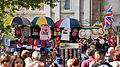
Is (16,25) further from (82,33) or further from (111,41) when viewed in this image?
(111,41)

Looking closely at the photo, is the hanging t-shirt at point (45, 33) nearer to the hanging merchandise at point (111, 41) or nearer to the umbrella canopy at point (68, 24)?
the umbrella canopy at point (68, 24)

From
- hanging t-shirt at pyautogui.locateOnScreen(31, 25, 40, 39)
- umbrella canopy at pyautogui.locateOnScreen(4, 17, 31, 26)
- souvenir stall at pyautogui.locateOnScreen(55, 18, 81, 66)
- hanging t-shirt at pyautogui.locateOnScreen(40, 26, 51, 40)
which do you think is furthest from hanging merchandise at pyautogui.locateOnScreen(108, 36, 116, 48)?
umbrella canopy at pyautogui.locateOnScreen(4, 17, 31, 26)

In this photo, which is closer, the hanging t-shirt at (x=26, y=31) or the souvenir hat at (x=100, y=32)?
the hanging t-shirt at (x=26, y=31)

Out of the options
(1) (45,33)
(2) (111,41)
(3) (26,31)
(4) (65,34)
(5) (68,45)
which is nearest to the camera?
(5) (68,45)

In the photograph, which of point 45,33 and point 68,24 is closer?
point 68,24

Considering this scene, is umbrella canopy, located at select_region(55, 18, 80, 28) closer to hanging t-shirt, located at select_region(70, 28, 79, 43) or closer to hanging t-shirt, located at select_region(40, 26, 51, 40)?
hanging t-shirt, located at select_region(70, 28, 79, 43)

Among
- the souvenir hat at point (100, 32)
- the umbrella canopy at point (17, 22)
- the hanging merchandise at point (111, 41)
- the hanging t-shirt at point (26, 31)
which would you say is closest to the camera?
the umbrella canopy at point (17, 22)

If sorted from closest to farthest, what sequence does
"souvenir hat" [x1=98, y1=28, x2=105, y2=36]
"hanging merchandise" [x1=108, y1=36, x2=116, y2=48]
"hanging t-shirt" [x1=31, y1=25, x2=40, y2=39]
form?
"hanging t-shirt" [x1=31, y1=25, x2=40, y2=39], "souvenir hat" [x1=98, y1=28, x2=105, y2=36], "hanging merchandise" [x1=108, y1=36, x2=116, y2=48]

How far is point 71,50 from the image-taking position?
13688 mm

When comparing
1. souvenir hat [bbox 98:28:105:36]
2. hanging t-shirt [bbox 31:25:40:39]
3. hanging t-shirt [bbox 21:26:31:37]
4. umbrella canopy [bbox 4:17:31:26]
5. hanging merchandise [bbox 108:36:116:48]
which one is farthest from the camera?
hanging merchandise [bbox 108:36:116:48]

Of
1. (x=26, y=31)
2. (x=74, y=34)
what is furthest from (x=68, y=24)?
(x=26, y=31)

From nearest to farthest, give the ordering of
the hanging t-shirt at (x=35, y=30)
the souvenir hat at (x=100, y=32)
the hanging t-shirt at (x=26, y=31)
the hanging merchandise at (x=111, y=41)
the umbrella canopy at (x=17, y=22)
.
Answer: the umbrella canopy at (x=17, y=22) → the hanging t-shirt at (x=26, y=31) → the hanging t-shirt at (x=35, y=30) → the souvenir hat at (x=100, y=32) → the hanging merchandise at (x=111, y=41)

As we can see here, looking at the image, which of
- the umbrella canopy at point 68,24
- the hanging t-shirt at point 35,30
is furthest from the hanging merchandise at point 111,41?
the hanging t-shirt at point 35,30

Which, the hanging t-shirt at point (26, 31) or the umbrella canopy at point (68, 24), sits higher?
the umbrella canopy at point (68, 24)
